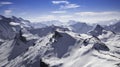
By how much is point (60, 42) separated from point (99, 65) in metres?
69.6

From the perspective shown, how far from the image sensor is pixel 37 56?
163 meters

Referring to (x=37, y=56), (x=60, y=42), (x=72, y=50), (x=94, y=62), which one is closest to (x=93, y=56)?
(x=94, y=62)

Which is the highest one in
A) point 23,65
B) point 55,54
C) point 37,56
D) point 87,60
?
point 87,60

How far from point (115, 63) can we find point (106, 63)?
4.14m

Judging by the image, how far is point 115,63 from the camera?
239ft

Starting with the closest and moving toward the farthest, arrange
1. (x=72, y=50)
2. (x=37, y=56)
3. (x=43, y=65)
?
(x=43, y=65)
(x=72, y=50)
(x=37, y=56)

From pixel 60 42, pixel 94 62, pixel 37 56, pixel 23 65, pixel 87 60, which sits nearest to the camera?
pixel 94 62

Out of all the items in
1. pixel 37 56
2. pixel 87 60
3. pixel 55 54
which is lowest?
pixel 37 56

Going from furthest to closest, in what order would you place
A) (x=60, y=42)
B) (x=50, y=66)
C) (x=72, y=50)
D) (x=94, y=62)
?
(x=60, y=42) → (x=72, y=50) → (x=50, y=66) → (x=94, y=62)

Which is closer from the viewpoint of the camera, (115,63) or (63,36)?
(115,63)

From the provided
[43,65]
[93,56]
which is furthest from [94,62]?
[43,65]

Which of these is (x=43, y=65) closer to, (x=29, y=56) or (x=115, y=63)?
(x=115, y=63)

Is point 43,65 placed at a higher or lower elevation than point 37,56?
higher

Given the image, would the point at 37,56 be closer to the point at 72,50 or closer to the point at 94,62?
the point at 72,50
